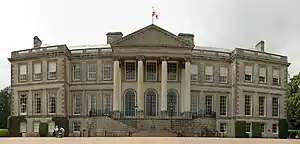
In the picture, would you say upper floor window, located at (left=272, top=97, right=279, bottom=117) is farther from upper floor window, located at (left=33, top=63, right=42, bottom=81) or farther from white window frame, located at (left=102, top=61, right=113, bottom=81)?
upper floor window, located at (left=33, top=63, right=42, bottom=81)

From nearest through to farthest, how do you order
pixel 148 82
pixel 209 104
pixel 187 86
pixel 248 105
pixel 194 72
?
1. pixel 187 86
2. pixel 148 82
3. pixel 194 72
4. pixel 209 104
5. pixel 248 105

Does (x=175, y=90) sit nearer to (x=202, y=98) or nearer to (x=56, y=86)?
(x=202, y=98)

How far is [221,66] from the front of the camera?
55.9m

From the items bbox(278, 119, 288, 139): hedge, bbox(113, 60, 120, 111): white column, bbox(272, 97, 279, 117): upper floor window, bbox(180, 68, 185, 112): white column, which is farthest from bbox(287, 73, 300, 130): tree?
bbox(113, 60, 120, 111): white column

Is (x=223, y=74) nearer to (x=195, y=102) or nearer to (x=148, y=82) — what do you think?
(x=195, y=102)

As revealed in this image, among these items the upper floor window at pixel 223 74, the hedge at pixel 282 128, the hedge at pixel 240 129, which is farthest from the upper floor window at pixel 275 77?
the hedge at pixel 240 129

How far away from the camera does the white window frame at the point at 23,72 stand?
56406 mm

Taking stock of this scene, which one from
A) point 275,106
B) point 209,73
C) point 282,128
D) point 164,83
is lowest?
point 282,128

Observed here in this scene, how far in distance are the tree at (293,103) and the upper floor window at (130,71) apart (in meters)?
19.5

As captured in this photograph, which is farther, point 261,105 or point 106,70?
point 261,105

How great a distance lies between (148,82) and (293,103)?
19.3 meters

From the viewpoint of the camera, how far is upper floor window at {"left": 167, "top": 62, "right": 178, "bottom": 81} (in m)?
53.2

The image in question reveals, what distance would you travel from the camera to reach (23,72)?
56750 mm

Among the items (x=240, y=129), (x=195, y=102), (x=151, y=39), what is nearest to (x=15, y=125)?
(x=151, y=39)
